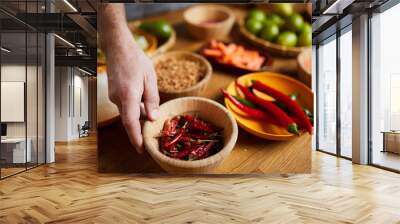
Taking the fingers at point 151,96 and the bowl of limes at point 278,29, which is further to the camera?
the bowl of limes at point 278,29

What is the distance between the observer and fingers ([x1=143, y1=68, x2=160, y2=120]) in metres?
5.26

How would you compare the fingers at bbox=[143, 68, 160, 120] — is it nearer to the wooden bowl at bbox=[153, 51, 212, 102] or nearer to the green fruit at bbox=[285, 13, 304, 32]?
the wooden bowl at bbox=[153, 51, 212, 102]

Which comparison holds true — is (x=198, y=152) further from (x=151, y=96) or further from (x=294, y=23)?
(x=294, y=23)

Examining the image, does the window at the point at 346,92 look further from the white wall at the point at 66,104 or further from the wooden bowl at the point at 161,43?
the white wall at the point at 66,104

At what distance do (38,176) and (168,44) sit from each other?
2699 mm

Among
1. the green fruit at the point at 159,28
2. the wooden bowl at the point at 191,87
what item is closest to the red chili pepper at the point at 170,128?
the wooden bowl at the point at 191,87

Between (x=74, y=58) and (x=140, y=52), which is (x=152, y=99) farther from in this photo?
(x=74, y=58)

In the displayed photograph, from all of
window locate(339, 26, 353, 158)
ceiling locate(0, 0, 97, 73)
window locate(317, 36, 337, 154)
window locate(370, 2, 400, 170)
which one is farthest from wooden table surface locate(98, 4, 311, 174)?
window locate(317, 36, 337, 154)

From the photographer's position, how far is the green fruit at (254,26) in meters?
5.40

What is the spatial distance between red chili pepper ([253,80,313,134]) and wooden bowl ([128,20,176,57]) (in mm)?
1276

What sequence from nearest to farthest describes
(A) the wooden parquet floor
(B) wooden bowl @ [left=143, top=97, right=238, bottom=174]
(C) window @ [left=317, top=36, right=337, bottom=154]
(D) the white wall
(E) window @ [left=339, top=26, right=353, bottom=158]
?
1. (A) the wooden parquet floor
2. (B) wooden bowl @ [left=143, top=97, right=238, bottom=174]
3. (E) window @ [left=339, top=26, right=353, bottom=158]
4. (C) window @ [left=317, top=36, right=337, bottom=154]
5. (D) the white wall

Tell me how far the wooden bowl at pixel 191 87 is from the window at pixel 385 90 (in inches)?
119

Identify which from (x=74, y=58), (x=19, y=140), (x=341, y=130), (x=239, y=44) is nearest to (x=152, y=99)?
(x=239, y=44)

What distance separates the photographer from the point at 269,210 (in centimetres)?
367
